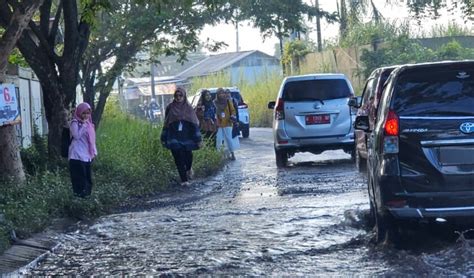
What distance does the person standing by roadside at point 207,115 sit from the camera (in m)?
21.8

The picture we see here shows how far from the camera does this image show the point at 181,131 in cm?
1742

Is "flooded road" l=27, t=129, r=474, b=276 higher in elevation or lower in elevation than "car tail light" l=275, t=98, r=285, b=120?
lower

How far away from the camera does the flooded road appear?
893 centimetres

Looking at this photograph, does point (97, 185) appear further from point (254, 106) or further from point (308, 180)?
point (254, 106)

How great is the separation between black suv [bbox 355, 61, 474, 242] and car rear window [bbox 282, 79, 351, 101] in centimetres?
1077

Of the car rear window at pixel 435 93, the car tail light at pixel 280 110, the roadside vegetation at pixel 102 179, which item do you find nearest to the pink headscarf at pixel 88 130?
the roadside vegetation at pixel 102 179

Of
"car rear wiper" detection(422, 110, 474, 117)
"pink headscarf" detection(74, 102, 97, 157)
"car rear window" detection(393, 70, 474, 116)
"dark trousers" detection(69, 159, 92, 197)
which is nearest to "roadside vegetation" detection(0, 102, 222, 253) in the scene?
"dark trousers" detection(69, 159, 92, 197)

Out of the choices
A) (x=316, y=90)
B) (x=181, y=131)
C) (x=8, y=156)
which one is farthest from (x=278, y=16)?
(x=8, y=156)

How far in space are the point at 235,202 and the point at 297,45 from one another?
31976mm

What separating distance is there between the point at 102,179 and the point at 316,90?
20.0 ft

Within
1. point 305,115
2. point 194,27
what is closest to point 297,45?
point 194,27

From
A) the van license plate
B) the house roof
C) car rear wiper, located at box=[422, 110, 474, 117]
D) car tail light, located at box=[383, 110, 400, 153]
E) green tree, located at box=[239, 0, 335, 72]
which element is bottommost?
the van license plate

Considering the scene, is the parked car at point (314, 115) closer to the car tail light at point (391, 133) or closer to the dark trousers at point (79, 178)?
the dark trousers at point (79, 178)

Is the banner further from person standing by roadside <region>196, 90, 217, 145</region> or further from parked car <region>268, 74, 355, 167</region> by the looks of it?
person standing by roadside <region>196, 90, 217, 145</region>
